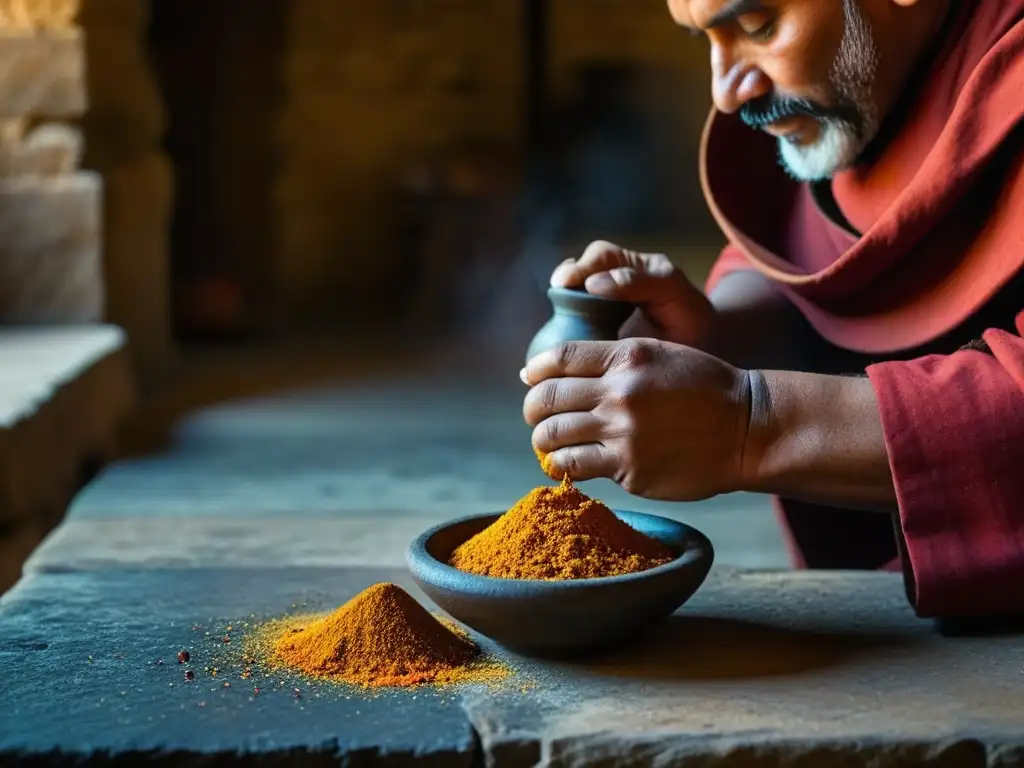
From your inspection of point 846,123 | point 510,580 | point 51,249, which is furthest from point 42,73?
point 510,580

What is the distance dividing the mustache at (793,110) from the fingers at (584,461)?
60cm

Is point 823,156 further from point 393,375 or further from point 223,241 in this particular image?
Answer: point 223,241

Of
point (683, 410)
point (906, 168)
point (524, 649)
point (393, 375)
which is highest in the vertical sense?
point (906, 168)

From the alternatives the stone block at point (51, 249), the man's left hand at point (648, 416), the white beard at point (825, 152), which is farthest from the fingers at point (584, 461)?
the stone block at point (51, 249)

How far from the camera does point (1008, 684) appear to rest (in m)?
1.20

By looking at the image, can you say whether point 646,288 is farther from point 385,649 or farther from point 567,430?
point 385,649

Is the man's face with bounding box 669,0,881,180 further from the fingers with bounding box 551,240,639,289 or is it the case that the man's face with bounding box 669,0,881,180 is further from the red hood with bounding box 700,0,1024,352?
the fingers with bounding box 551,240,639,289

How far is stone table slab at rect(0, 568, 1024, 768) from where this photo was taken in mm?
1065

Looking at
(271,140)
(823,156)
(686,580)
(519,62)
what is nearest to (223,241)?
(271,140)

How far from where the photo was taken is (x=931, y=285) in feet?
5.12

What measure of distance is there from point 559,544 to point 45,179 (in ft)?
8.39

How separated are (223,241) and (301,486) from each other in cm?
353

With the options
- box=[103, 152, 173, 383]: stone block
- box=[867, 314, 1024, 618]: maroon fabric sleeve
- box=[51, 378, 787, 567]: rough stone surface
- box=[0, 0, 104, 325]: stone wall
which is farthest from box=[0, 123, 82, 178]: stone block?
box=[867, 314, 1024, 618]: maroon fabric sleeve

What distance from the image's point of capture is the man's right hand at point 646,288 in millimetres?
1535
